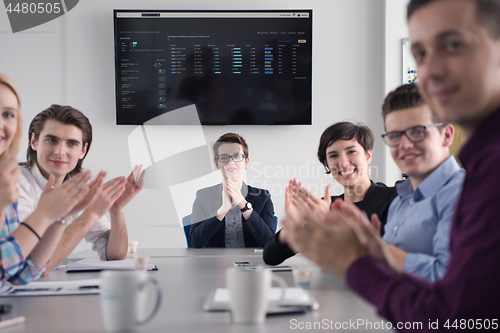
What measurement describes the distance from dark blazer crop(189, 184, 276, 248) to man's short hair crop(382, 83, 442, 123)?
1403 millimetres

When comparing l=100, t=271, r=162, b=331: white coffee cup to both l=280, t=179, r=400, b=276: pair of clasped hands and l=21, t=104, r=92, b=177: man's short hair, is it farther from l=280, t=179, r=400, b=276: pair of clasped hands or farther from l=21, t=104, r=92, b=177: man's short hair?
l=21, t=104, r=92, b=177: man's short hair

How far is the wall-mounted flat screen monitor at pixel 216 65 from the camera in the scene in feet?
11.1

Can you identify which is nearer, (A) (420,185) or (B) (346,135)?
(A) (420,185)

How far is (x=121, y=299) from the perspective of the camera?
31.5 inches

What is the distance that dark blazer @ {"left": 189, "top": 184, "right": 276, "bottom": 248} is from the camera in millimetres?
2695

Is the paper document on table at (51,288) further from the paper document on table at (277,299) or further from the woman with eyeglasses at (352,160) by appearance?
the woman with eyeglasses at (352,160)

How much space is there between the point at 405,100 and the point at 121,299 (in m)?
1.13

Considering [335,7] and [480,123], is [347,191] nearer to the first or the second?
[480,123]

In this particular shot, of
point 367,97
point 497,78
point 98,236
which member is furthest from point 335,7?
point 497,78

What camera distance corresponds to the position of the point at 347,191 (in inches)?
91.5

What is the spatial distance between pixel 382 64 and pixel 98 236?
2640 millimetres

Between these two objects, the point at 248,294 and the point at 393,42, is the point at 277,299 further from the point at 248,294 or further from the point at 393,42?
the point at 393,42

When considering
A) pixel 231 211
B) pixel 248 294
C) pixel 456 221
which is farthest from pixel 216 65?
pixel 456 221

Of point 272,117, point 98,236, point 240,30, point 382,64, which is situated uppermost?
point 240,30
